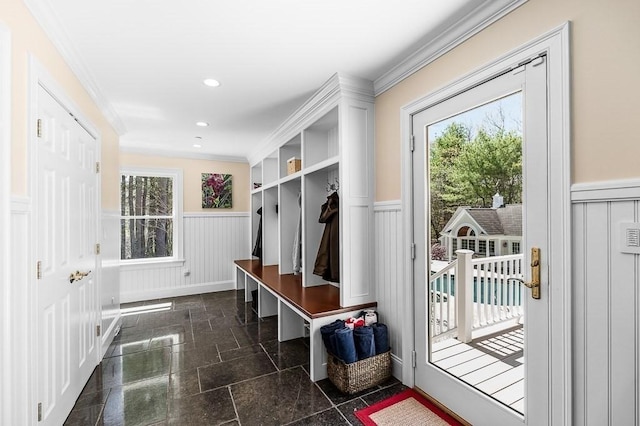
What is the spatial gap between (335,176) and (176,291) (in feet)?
11.7

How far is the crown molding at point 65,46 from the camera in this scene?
161cm

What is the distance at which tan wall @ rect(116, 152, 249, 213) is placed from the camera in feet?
16.0

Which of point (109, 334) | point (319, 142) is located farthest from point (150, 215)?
point (319, 142)

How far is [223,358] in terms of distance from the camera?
2.82m

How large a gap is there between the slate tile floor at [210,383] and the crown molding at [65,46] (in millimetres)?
2433

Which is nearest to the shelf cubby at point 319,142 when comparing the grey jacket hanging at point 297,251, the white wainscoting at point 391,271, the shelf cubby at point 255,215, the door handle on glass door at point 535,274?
the grey jacket hanging at point 297,251

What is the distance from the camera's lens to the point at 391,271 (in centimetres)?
247

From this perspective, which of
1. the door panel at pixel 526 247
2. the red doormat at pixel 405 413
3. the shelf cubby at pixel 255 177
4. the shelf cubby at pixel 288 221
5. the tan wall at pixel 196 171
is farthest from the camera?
the shelf cubby at pixel 255 177

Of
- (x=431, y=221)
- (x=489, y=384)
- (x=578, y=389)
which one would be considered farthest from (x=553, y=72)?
(x=489, y=384)

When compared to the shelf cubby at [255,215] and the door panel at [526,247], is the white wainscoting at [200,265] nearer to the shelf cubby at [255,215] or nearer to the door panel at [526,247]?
the shelf cubby at [255,215]

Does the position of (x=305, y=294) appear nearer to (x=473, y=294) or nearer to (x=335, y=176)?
(x=335, y=176)

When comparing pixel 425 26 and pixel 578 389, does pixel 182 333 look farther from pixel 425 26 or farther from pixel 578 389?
pixel 425 26

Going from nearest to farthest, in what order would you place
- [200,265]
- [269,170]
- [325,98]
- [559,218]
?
[559,218] → [325,98] → [269,170] → [200,265]

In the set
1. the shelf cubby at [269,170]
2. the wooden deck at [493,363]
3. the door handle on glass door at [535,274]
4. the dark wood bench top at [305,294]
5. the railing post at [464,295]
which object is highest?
the shelf cubby at [269,170]
